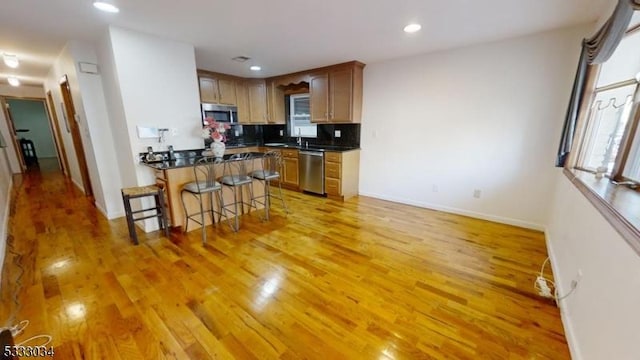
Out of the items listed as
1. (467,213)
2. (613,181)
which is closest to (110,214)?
(467,213)

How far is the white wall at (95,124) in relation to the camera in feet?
10.0

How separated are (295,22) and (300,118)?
2853 mm

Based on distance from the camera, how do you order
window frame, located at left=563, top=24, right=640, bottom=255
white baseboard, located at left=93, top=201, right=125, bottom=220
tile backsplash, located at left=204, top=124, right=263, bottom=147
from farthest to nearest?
tile backsplash, located at left=204, top=124, right=263, bottom=147 → white baseboard, located at left=93, top=201, right=125, bottom=220 → window frame, located at left=563, top=24, right=640, bottom=255

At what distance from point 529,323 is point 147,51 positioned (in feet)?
13.9

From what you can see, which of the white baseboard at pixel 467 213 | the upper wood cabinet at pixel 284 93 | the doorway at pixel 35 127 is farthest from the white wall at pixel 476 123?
the doorway at pixel 35 127

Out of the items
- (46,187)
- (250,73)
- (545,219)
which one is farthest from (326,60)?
(46,187)

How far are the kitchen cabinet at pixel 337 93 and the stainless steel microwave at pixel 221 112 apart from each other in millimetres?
1613

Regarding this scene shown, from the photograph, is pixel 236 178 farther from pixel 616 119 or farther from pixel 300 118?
pixel 616 119

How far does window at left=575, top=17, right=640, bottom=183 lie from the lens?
1676mm

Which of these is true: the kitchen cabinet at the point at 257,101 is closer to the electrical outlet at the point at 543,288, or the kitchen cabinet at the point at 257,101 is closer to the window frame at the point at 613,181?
the window frame at the point at 613,181

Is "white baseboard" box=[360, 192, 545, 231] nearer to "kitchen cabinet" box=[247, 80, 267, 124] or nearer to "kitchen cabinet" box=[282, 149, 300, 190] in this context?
"kitchen cabinet" box=[282, 149, 300, 190]

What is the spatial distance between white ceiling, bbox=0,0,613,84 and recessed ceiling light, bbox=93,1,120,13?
0.06 metres

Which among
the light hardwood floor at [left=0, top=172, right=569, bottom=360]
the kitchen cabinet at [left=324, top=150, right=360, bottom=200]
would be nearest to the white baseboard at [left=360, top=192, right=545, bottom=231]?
the light hardwood floor at [left=0, top=172, right=569, bottom=360]

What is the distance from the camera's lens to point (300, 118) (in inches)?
207
